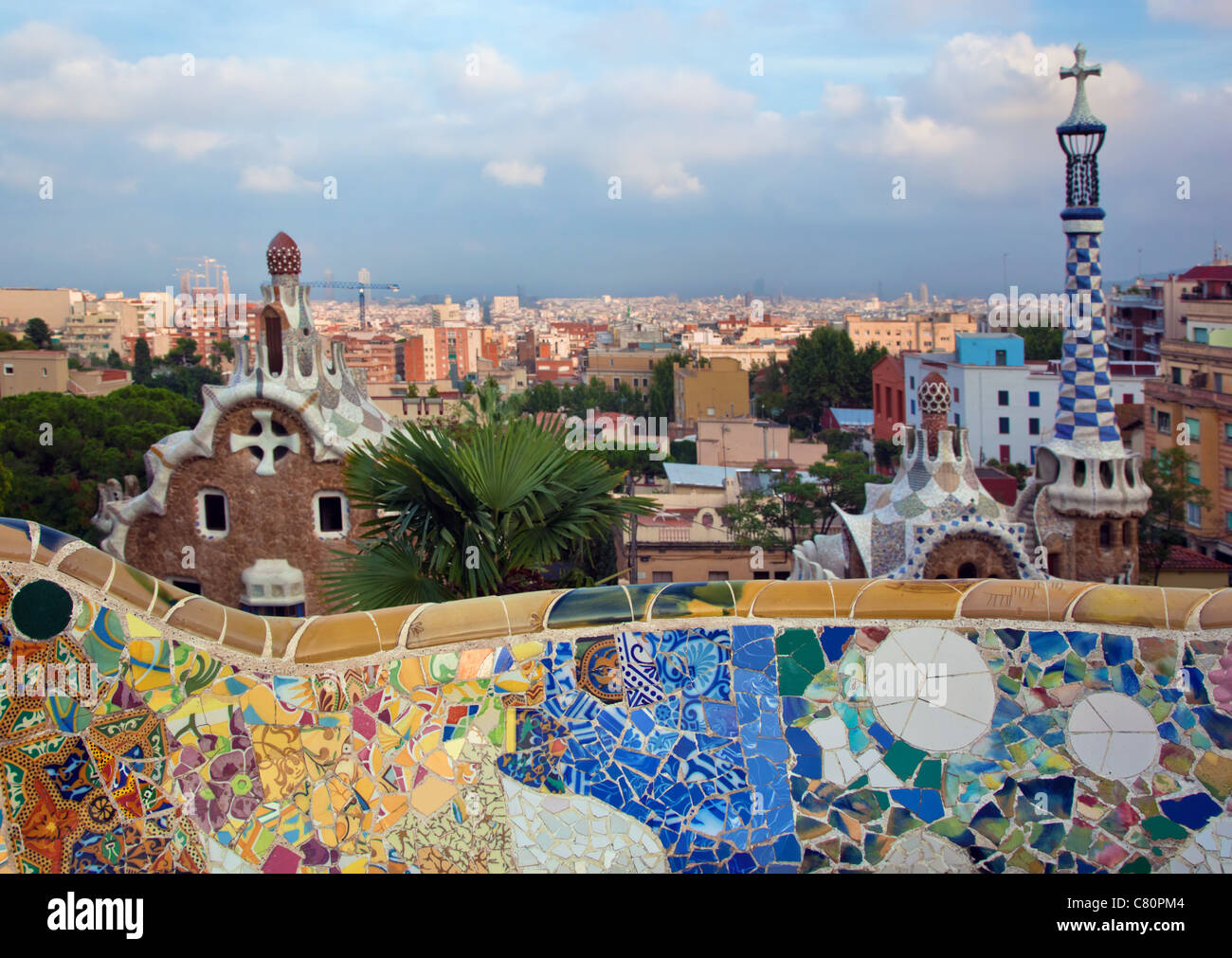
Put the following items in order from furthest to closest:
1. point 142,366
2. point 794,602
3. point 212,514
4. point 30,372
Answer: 1. point 142,366
2. point 30,372
3. point 212,514
4. point 794,602

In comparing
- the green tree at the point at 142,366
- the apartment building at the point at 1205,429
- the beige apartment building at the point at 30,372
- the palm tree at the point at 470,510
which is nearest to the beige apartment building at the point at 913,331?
the green tree at the point at 142,366

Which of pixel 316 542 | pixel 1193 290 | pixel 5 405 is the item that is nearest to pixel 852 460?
pixel 316 542

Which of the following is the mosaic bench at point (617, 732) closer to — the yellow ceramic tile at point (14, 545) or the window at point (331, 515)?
the yellow ceramic tile at point (14, 545)

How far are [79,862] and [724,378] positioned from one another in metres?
72.2

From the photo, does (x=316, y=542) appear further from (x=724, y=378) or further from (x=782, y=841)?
(x=724, y=378)

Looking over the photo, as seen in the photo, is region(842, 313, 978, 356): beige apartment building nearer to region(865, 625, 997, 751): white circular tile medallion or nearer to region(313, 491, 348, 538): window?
region(313, 491, 348, 538): window

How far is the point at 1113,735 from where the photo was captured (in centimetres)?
469

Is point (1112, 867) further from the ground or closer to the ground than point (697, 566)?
further from the ground

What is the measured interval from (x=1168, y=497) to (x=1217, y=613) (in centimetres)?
3035

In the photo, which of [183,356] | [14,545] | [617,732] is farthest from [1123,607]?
[183,356]

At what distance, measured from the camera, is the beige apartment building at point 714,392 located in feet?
247

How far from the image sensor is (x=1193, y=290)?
64812 millimetres

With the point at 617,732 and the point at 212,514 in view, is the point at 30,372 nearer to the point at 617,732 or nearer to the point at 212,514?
the point at 212,514

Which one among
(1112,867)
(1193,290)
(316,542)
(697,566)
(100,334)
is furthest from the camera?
(100,334)
